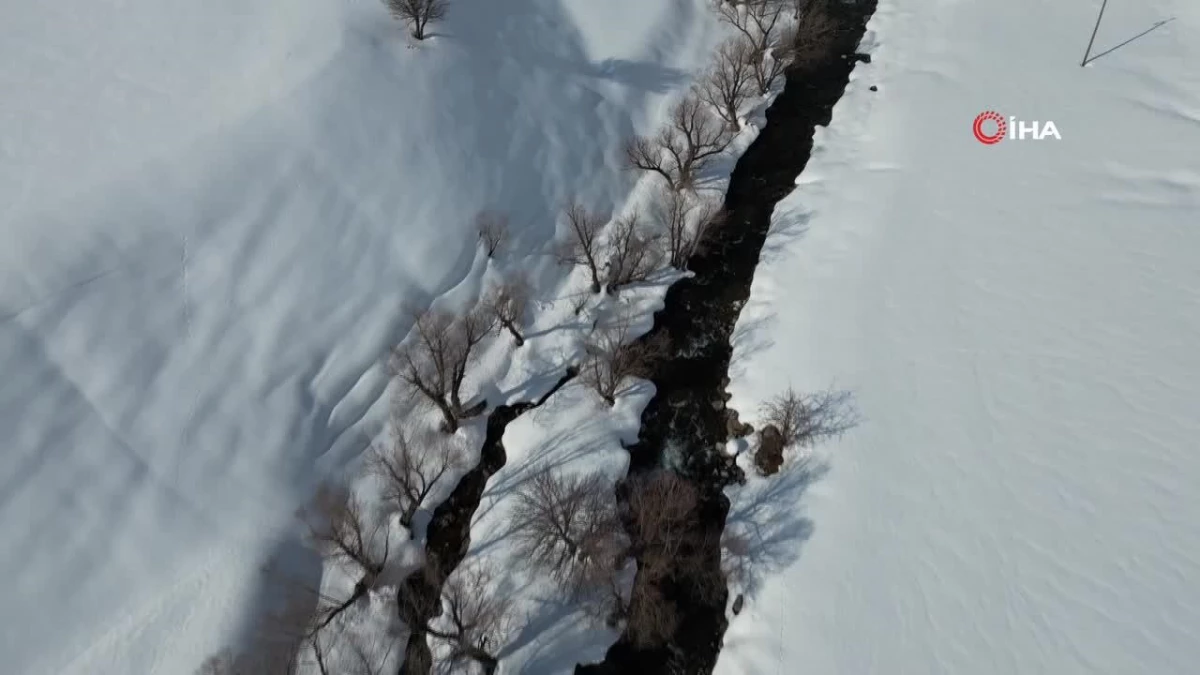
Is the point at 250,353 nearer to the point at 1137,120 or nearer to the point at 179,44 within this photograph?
the point at 179,44

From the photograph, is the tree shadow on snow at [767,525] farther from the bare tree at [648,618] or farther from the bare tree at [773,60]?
the bare tree at [773,60]

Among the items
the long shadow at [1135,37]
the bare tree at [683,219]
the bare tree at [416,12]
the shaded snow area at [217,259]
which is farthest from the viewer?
the long shadow at [1135,37]

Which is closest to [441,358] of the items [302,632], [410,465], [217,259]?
[410,465]

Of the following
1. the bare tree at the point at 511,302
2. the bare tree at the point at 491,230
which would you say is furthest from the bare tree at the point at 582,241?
the bare tree at the point at 491,230

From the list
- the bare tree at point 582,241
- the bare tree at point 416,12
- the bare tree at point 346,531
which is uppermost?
the bare tree at point 416,12

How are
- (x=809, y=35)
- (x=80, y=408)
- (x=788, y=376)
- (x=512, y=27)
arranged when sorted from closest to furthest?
1. (x=80, y=408)
2. (x=788, y=376)
3. (x=512, y=27)
4. (x=809, y=35)

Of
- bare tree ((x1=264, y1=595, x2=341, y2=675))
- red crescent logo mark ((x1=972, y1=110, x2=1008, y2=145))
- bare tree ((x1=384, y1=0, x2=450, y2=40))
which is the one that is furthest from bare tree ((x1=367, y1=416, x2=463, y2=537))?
red crescent logo mark ((x1=972, y1=110, x2=1008, y2=145))

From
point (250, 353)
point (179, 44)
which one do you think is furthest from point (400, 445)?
point (179, 44)
